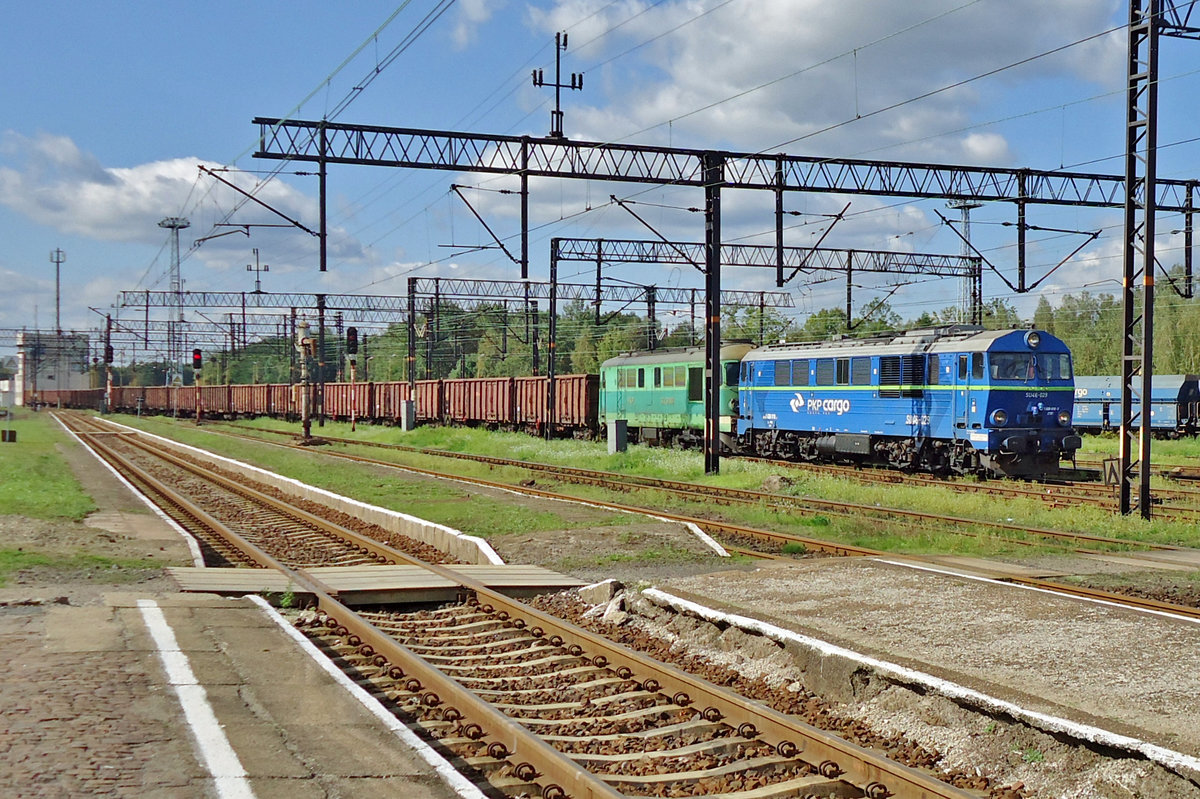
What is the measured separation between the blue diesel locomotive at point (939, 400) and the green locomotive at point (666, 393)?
12.2ft

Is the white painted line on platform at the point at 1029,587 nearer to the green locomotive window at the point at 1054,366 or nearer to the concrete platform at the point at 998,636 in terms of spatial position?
the concrete platform at the point at 998,636

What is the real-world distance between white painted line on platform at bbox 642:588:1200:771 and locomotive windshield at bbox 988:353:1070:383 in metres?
16.6

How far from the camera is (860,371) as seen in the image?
89.8 feet

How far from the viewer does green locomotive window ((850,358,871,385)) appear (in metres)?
27.1

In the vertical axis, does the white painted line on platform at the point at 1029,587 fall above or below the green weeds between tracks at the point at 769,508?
above

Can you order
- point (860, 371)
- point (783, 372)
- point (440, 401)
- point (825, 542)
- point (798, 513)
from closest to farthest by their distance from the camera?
point (825, 542), point (798, 513), point (860, 371), point (783, 372), point (440, 401)

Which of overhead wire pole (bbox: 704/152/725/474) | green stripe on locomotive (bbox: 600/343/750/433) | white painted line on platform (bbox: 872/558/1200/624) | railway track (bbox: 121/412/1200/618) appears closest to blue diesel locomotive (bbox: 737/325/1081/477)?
green stripe on locomotive (bbox: 600/343/750/433)

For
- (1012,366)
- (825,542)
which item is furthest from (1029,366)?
(825,542)

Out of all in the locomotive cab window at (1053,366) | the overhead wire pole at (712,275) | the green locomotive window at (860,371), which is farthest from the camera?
the green locomotive window at (860,371)

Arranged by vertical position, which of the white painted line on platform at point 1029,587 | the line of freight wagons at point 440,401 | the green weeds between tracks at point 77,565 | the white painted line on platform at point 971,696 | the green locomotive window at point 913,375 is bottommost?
the green weeds between tracks at point 77,565

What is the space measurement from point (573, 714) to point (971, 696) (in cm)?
257

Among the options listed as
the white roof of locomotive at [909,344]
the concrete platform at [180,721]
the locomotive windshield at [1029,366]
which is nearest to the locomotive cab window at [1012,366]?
the locomotive windshield at [1029,366]

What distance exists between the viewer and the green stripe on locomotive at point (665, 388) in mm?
33875

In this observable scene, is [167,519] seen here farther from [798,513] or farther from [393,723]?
[393,723]
